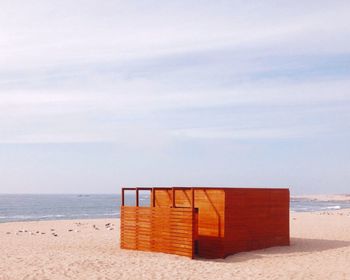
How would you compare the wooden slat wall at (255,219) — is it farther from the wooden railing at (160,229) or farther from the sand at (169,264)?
the wooden railing at (160,229)

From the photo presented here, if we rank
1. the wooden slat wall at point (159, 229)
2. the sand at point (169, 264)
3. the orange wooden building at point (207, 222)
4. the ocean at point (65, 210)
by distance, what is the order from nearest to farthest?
the sand at point (169, 264) < the wooden slat wall at point (159, 229) < the orange wooden building at point (207, 222) < the ocean at point (65, 210)

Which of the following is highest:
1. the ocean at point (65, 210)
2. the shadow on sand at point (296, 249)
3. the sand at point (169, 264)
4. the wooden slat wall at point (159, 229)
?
the wooden slat wall at point (159, 229)

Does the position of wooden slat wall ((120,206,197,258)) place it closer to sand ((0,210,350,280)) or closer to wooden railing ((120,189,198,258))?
wooden railing ((120,189,198,258))

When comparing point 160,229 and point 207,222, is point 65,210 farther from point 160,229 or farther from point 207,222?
point 207,222

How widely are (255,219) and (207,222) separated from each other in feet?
5.88

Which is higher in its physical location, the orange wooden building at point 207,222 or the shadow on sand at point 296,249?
the orange wooden building at point 207,222

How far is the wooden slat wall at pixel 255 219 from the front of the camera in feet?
52.6

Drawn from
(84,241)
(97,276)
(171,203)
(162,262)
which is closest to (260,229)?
(171,203)

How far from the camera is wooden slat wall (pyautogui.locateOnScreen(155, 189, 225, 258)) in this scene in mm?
15859

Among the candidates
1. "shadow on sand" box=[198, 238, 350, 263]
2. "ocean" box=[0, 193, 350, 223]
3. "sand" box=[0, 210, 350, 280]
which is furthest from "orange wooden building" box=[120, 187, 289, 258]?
"ocean" box=[0, 193, 350, 223]

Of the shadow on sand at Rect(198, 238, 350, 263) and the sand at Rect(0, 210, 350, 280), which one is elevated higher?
the sand at Rect(0, 210, 350, 280)

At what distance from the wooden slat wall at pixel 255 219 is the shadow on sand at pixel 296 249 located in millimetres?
319

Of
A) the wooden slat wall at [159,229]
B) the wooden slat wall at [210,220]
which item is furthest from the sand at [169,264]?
the wooden slat wall at [210,220]

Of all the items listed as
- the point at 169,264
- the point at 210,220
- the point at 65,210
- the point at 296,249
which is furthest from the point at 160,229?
the point at 65,210
